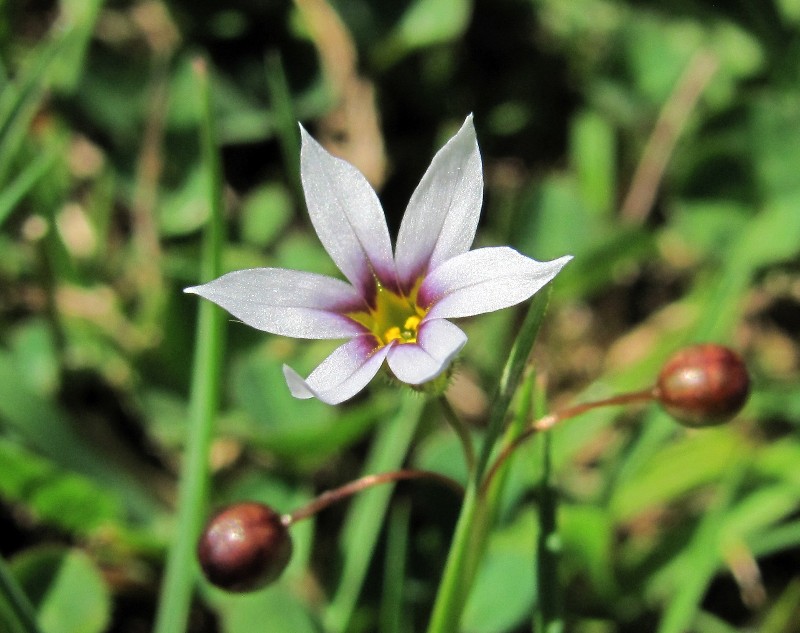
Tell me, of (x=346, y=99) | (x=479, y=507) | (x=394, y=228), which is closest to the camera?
(x=479, y=507)

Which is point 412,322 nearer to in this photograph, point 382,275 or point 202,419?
point 382,275

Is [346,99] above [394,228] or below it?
above

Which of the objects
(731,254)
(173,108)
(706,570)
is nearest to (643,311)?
(731,254)

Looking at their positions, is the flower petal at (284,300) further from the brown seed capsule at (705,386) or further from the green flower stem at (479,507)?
the brown seed capsule at (705,386)

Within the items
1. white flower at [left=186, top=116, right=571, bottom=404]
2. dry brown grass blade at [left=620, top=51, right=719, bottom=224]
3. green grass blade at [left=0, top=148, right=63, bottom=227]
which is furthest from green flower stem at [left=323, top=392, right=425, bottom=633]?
dry brown grass blade at [left=620, top=51, right=719, bottom=224]

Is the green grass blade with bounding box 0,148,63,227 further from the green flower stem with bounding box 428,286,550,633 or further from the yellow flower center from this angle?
the green flower stem with bounding box 428,286,550,633

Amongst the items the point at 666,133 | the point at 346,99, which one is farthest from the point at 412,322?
the point at 666,133

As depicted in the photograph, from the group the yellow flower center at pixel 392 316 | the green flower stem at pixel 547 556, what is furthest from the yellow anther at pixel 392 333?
the green flower stem at pixel 547 556
